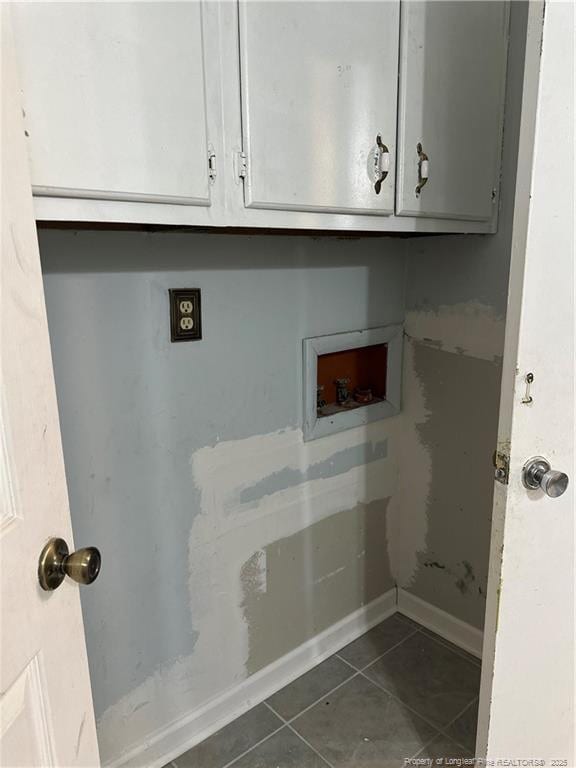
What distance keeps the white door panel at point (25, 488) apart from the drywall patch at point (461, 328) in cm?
135

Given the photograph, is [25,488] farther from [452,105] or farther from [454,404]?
[454,404]

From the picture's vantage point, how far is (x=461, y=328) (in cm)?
172

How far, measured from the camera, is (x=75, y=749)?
80 cm

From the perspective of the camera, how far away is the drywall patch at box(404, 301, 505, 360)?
165 cm

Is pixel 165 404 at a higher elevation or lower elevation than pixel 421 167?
lower

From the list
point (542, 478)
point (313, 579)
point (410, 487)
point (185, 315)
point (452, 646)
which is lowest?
point (452, 646)

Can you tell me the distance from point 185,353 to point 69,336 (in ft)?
0.94

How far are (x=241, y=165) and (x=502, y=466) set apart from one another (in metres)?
0.75

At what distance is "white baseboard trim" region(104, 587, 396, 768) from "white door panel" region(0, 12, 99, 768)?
0.79 meters

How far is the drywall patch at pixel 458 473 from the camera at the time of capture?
1.73m

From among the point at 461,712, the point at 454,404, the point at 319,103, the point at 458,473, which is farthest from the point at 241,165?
the point at 461,712

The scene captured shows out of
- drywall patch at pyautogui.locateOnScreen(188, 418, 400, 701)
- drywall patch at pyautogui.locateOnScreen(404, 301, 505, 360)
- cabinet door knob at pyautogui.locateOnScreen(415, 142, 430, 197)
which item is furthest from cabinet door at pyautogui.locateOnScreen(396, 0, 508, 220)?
drywall patch at pyautogui.locateOnScreen(188, 418, 400, 701)

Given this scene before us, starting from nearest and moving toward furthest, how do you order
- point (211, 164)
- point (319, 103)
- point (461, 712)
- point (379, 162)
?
point (211, 164) → point (319, 103) → point (379, 162) → point (461, 712)

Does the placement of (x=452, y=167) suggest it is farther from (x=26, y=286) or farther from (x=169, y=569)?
(x=169, y=569)
